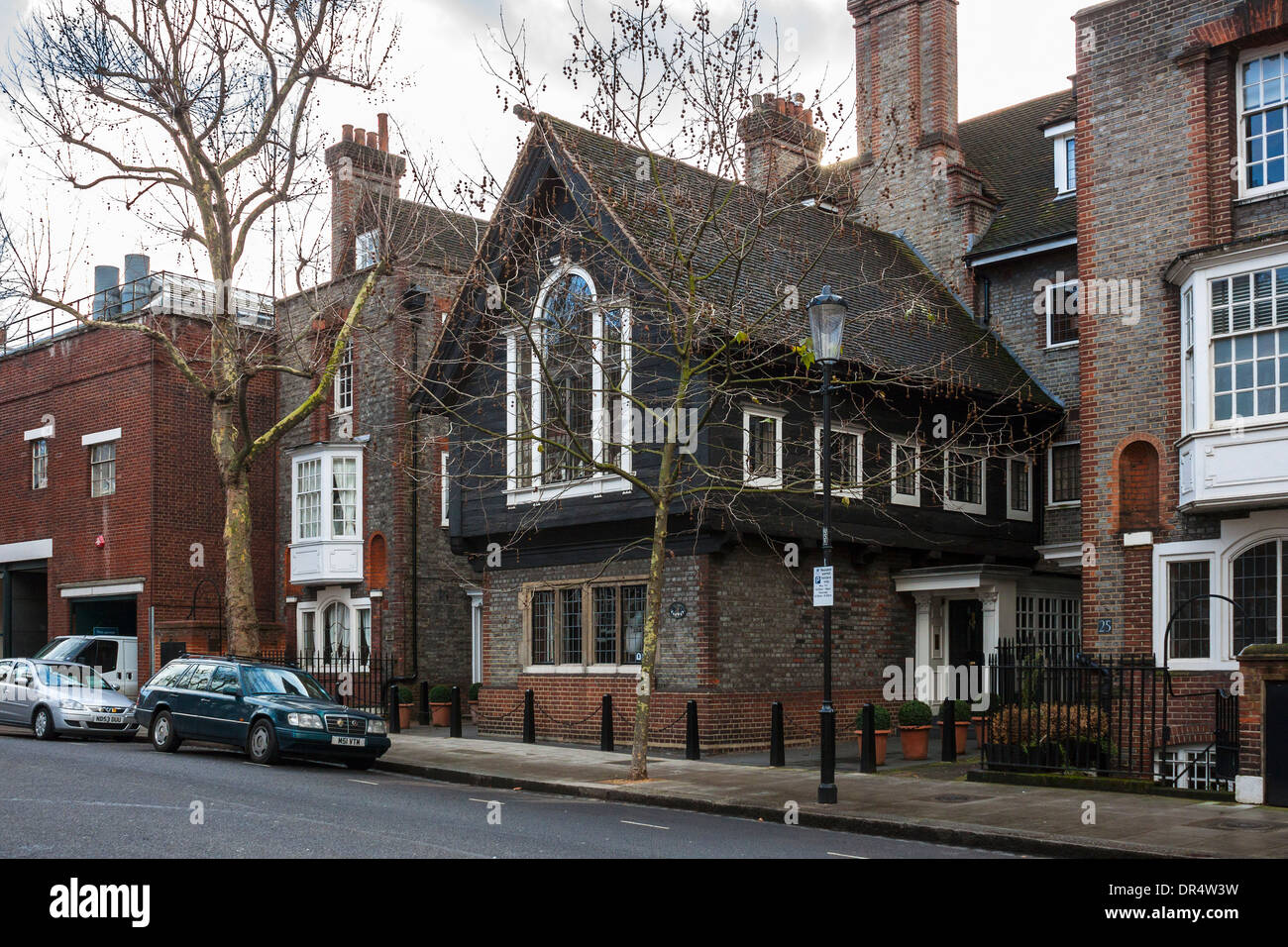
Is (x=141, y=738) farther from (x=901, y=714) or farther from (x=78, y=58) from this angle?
(x=901, y=714)

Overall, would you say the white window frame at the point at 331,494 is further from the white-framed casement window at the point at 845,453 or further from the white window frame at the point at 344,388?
the white-framed casement window at the point at 845,453

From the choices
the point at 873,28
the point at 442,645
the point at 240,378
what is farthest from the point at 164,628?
the point at 873,28

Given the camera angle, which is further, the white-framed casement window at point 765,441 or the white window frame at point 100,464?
the white window frame at point 100,464

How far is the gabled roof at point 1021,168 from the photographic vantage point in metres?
26.2

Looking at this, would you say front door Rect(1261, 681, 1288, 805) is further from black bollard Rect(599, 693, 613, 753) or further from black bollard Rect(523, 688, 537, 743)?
black bollard Rect(523, 688, 537, 743)

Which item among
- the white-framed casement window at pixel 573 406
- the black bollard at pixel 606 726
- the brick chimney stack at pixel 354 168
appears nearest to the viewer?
the black bollard at pixel 606 726

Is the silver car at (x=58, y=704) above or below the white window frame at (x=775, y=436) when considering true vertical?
below

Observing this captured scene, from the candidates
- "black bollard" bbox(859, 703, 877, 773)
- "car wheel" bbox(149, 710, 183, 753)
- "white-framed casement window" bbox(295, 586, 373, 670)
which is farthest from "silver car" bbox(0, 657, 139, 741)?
"black bollard" bbox(859, 703, 877, 773)

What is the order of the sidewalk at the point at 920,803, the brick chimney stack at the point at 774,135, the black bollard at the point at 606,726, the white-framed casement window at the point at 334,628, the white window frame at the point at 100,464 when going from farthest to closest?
the white window frame at the point at 100,464, the white-framed casement window at the point at 334,628, the black bollard at the point at 606,726, the brick chimney stack at the point at 774,135, the sidewalk at the point at 920,803

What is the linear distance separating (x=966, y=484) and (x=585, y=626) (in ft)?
26.0

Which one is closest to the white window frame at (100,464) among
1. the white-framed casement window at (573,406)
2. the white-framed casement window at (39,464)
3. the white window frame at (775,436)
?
the white-framed casement window at (39,464)

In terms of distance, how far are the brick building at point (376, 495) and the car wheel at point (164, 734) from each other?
871cm

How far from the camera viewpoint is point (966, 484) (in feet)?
82.2

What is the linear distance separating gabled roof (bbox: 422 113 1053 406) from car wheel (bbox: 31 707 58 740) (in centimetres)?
971
